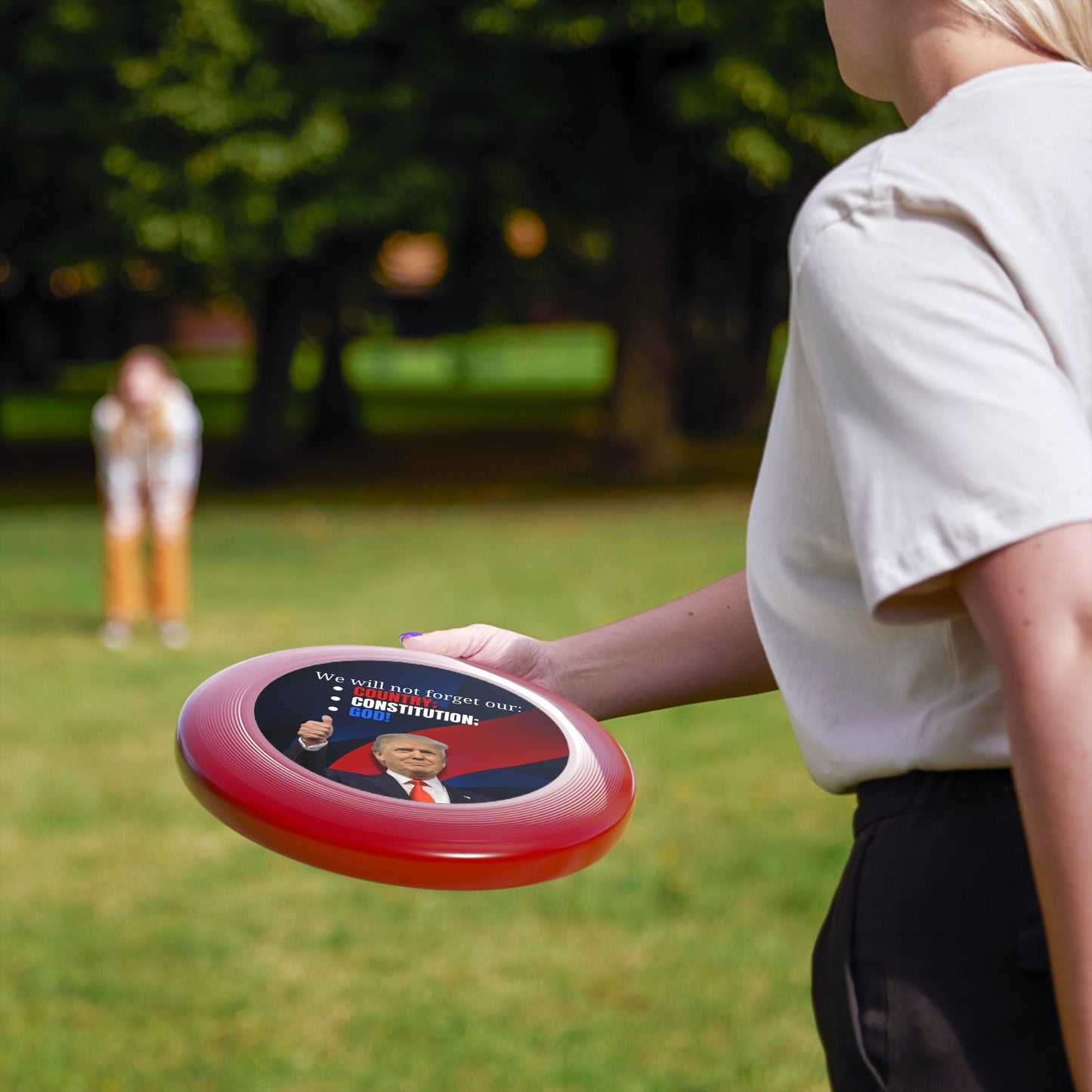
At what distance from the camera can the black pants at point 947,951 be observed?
4.08 feet

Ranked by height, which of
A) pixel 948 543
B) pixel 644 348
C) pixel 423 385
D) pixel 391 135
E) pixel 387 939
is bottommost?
pixel 423 385

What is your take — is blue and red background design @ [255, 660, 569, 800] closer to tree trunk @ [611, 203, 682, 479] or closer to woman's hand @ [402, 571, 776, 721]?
woman's hand @ [402, 571, 776, 721]

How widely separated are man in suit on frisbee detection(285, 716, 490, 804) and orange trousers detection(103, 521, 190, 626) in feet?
28.1

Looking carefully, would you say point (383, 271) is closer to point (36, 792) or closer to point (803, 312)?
point (36, 792)

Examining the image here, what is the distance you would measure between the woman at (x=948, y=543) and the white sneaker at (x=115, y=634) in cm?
888

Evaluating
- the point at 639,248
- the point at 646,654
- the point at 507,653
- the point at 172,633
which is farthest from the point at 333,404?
the point at 646,654

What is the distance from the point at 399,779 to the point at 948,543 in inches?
26.8

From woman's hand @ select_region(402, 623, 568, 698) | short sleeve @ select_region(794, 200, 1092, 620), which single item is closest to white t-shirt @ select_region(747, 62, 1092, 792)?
short sleeve @ select_region(794, 200, 1092, 620)

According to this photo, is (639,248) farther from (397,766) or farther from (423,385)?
(423,385)

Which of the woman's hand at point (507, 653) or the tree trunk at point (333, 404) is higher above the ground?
the woman's hand at point (507, 653)

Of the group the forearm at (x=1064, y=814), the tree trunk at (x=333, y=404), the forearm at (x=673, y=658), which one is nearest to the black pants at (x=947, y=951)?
the forearm at (x=1064, y=814)

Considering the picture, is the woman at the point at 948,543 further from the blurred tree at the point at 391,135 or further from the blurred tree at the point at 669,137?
the blurred tree at the point at 391,135

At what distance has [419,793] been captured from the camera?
1.49 m

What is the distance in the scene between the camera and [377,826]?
1.42 metres
